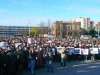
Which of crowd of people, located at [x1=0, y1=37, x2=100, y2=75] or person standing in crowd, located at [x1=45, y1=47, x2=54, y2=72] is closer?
crowd of people, located at [x1=0, y1=37, x2=100, y2=75]

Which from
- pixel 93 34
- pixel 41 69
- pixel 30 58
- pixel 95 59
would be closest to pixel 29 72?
pixel 30 58

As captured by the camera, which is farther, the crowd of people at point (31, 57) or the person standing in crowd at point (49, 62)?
the person standing in crowd at point (49, 62)

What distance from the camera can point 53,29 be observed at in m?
126

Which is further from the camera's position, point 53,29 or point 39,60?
point 53,29

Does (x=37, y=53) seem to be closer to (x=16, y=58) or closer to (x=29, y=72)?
(x=29, y=72)

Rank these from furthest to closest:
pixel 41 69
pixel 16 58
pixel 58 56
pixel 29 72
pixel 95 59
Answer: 1. pixel 95 59
2. pixel 58 56
3. pixel 41 69
4. pixel 29 72
5. pixel 16 58

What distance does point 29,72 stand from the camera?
21250mm

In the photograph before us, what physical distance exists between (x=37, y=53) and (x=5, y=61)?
7.54m

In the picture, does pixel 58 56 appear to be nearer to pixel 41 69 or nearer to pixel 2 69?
pixel 41 69

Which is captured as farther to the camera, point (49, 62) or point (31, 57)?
point (49, 62)

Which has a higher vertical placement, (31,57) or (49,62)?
(31,57)

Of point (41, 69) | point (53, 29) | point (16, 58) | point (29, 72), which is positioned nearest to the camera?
point (16, 58)

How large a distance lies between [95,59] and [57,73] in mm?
11856

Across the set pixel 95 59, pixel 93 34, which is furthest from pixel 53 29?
pixel 95 59
